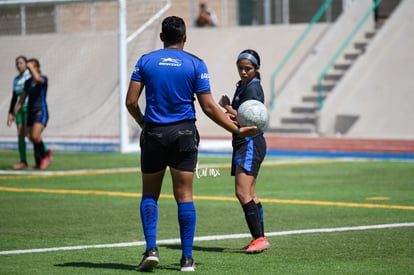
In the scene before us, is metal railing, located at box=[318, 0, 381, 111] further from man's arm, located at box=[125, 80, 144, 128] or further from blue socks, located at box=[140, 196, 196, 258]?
blue socks, located at box=[140, 196, 196, 258]

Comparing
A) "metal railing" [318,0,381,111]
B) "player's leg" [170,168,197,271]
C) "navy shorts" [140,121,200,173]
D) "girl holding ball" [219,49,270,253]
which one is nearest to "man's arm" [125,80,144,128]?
"navy shorts" [140,121,200,173]

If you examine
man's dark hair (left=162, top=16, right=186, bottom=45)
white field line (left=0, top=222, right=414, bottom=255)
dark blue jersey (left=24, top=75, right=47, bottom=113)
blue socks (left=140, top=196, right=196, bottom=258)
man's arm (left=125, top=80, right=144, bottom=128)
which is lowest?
white field line (left=0, top=222, right=414, bottom=255)

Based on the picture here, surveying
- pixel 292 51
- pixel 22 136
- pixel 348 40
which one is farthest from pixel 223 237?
pixel 292 51

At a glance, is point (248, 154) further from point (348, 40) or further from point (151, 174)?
point (348, 40)

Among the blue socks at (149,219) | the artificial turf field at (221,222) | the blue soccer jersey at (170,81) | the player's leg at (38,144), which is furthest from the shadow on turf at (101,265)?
the player's leg at (38,144)

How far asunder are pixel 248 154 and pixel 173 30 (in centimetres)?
218

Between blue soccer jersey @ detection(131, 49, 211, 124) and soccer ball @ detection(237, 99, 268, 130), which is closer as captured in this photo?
blue soccer jersey @ detection(131, 49, 211, 124)

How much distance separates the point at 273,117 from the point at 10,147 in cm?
822

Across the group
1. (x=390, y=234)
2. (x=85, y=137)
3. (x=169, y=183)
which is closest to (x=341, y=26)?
(x=85, y=137)

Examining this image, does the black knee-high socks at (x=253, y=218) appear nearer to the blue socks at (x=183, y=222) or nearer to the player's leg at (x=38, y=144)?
the blue socks at (x=183, y=222)

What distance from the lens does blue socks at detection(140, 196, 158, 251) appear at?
33.5 ft

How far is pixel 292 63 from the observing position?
119 feet

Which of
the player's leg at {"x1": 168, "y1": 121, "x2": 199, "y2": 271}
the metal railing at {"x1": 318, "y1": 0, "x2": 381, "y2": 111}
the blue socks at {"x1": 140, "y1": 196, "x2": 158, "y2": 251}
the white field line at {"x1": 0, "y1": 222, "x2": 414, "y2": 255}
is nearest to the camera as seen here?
the blue socks at {"x1": 140, "y1": 196, "x2": 158, "y2": 251}

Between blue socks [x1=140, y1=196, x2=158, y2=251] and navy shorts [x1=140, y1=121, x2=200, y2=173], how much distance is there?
0.28 meters
